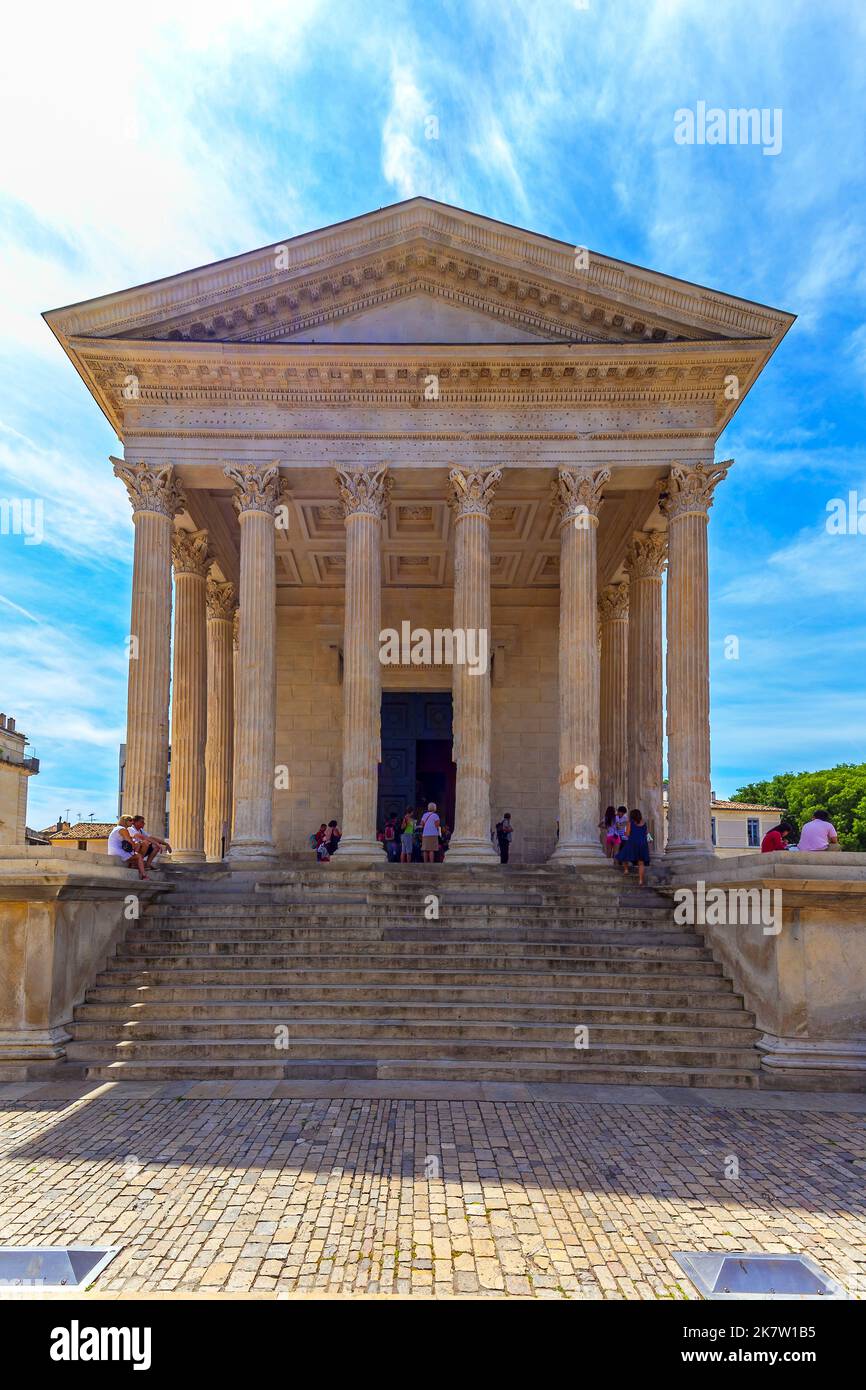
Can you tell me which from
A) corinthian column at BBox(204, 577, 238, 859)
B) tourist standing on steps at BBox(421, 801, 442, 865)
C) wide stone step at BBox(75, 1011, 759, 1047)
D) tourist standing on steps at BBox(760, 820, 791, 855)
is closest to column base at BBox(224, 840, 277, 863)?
tourist standing on steps at BBox(421, 801, 442, 865)

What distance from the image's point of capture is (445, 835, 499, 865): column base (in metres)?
17.6

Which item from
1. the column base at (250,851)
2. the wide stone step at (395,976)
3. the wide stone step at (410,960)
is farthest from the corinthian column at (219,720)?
the wide stone step at (395,976)

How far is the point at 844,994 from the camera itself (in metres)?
11.0

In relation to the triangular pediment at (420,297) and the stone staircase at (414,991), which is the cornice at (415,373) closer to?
the triangular pediment at (420,297)

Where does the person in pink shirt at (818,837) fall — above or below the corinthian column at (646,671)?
below

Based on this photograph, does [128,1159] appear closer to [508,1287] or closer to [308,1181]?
[308,1181]

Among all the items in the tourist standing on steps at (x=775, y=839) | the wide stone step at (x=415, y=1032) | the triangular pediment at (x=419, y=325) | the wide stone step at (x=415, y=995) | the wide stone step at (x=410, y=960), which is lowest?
the wide stone step at (x=415, y=1032)

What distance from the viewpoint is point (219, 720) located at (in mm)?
24641

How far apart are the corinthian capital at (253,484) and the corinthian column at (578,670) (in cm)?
616

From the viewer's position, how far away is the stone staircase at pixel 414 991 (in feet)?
35.9

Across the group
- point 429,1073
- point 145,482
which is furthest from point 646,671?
point 429,1073

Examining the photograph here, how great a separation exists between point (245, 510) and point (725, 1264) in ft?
53.9

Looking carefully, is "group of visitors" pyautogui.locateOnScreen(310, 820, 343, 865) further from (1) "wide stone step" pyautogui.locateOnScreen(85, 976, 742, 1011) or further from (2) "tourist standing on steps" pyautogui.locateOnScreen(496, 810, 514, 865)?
(1) "wide stone step" pyautogui.locateOnScreen(85, 976, 742, 1011)
